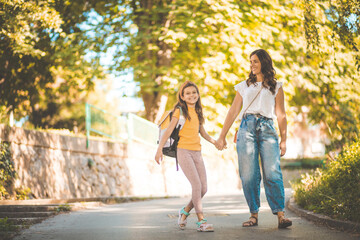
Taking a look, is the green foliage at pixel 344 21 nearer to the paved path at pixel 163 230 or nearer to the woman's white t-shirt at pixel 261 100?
the woman's white t-shirt at pixel 261 100

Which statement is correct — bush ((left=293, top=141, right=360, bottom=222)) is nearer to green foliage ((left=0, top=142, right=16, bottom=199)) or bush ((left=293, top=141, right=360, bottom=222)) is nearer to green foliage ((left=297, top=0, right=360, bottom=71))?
green foliage ((left=297, top=0, right=360, bottom=71))

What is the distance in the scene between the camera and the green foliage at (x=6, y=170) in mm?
10102

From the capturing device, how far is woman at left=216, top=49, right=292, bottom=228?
234 inches

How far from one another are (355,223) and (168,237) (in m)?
2.00

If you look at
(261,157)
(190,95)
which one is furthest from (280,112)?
(190,95)

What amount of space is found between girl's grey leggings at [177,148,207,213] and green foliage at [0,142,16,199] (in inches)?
200

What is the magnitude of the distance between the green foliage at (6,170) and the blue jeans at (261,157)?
563cm

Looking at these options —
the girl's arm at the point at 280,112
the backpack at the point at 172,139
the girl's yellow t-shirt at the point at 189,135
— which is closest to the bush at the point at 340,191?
the girl's arm at the point at 280,112

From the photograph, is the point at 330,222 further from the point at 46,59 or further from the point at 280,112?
the point at 46,59

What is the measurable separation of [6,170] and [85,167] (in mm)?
3866

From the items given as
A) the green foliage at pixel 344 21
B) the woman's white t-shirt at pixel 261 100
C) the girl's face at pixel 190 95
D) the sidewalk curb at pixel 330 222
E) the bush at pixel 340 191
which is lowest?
the sidewalk curb at pixel 330 222

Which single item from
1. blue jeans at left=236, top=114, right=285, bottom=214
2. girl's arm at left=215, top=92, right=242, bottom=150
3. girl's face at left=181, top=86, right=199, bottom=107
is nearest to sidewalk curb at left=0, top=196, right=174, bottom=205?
girl's face at left=181, top=86, right=199, bottom=107

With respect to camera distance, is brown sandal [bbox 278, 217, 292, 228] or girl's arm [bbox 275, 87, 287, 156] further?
girl's arm [bbox 275, 87, 287, 156]

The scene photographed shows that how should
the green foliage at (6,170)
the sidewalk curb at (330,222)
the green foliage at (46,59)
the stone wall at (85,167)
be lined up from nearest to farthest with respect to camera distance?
the sidewalk curb at (330,222) < the green foliage at (6,170) < the stone wall at (85,167) < the green foliage at (46,59)
